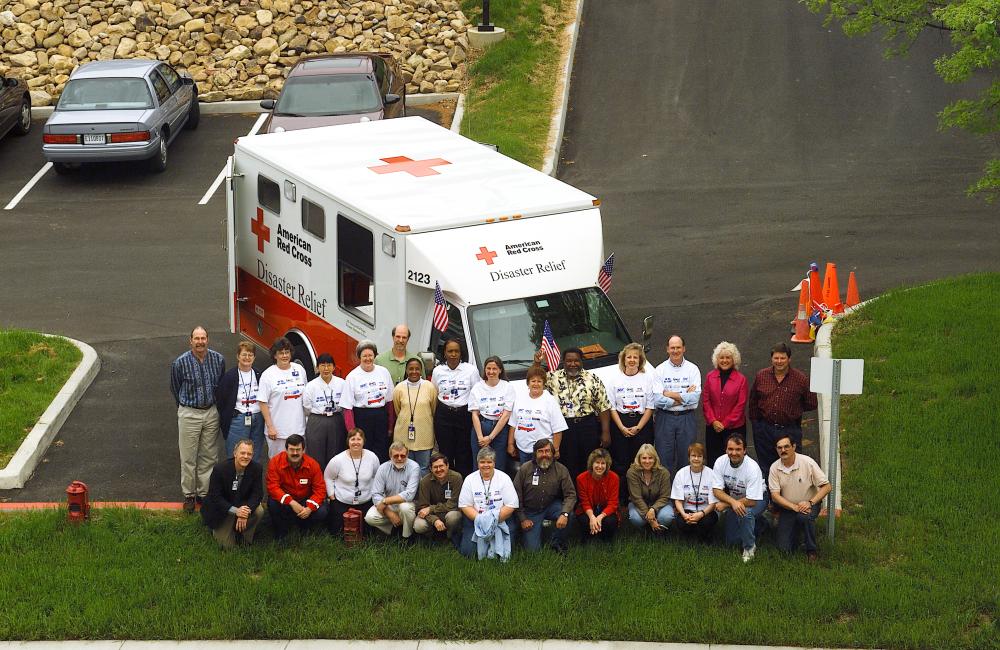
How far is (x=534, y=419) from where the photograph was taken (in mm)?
12664

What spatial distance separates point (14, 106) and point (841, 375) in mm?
18747

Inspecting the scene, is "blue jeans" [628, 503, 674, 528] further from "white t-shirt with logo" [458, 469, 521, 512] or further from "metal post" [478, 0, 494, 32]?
"metal post" [478, 0, 494, 32]

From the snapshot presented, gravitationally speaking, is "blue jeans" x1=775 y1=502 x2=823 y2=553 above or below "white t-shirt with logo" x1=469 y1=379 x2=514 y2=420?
below

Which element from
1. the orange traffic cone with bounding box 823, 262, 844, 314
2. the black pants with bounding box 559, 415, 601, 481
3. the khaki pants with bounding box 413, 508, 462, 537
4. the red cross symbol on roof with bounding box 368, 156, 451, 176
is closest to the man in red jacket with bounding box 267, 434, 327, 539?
the khaki pants with bounding box 413, 508, 462, 537

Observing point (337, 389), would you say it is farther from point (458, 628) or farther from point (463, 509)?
point (458, 628)

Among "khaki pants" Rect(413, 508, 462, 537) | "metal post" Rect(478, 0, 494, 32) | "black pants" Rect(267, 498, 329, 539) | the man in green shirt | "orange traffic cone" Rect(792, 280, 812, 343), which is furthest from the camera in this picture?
"metal post" Rect(478, 0, 494, 32)

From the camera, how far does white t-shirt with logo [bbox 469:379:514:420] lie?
12883 mm

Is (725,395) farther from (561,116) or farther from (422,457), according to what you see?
(561,116)

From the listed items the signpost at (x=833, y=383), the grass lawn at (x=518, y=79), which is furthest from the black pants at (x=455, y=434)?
the grass lawn at (x=518, y=79)

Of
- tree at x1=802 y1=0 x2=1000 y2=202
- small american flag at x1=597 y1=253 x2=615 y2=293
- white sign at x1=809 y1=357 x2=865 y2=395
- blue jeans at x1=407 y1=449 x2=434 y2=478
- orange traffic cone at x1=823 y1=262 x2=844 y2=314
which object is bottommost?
blue jeans at x1=407 y1=449 x2=434 y2=478

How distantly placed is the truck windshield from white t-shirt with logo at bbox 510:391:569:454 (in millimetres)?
767

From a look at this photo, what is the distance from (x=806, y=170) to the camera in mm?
23734

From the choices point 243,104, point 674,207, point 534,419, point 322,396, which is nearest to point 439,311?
point 322,396

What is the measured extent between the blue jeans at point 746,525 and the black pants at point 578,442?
1.51 metres
